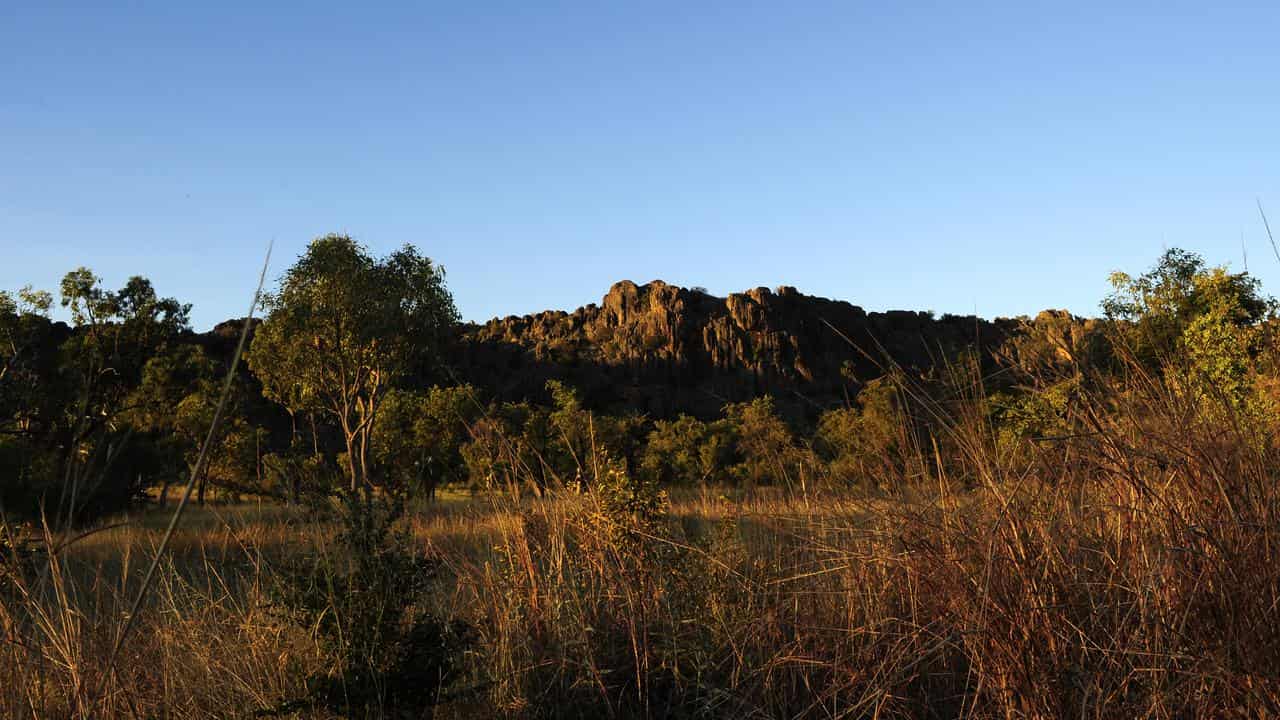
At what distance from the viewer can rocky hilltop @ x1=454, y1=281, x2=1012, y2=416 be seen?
100938 mm

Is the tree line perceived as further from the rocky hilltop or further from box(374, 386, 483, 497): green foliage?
the rocky hilltop

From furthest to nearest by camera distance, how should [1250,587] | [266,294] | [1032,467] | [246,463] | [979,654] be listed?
[246,463] < [266,294] < [1032,467] < [979,654] < [1250,587]

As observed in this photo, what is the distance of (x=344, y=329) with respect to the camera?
26500 millimetres

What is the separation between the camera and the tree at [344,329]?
26.4 metres

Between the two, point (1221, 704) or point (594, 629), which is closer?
point (1221, 704)

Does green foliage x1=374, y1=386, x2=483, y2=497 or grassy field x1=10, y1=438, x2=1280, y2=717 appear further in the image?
green foliage x1=374, y1=386, x2=483, y2=497

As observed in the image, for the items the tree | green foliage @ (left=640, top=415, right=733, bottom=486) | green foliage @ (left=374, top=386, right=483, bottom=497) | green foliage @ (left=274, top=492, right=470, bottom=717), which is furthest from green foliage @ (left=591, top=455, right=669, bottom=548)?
green foliage @ (left=640, top=415, right=733, bottom=486)

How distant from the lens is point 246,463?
34.1 meters

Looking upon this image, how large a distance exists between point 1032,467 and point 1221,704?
800mm

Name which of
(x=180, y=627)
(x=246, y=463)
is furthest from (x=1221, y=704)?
(x=246, y=463)

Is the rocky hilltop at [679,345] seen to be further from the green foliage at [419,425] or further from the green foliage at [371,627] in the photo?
the green foliage at [371,627]

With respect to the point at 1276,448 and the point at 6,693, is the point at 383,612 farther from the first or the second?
the point at 1276,448

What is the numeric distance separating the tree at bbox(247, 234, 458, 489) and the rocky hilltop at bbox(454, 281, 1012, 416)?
5955cm

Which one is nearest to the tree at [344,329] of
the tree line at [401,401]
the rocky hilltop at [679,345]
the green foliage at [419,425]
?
the tree line at [401,401]
